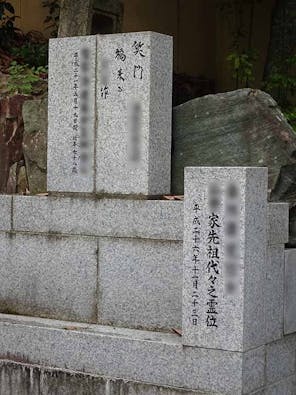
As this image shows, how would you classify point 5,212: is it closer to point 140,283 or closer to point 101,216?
point 101,216

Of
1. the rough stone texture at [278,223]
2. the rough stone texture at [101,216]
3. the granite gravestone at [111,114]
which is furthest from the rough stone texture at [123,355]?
the granite gravestone at [111,114]

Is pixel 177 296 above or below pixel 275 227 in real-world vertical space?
below

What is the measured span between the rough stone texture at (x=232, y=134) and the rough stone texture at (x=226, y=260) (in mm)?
703

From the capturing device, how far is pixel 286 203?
236 inches

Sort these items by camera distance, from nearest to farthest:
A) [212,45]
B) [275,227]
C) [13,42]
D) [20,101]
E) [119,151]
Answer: [275,227] < [119,151] < [20,101] < [13,42] < [212,45]

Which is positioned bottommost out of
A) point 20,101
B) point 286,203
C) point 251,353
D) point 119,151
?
point 251,353

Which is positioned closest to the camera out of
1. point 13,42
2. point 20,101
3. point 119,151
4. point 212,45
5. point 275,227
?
point 275,227

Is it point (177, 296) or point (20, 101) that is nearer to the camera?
point (177, 296)

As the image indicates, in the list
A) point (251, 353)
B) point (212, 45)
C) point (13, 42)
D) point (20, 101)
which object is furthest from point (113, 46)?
point (212, 45)

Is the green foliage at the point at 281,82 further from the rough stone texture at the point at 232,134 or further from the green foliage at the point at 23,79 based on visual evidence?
the rough stone texture at the point at 232,134

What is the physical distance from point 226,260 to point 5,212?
2252mm

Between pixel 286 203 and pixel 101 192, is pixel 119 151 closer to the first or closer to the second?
pixel 101 192

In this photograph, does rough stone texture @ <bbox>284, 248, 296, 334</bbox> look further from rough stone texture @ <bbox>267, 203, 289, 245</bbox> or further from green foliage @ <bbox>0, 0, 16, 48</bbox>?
green foliage @ <bbox>0, 0, 16, 48</bbox>

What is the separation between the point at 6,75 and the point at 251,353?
4960mm
